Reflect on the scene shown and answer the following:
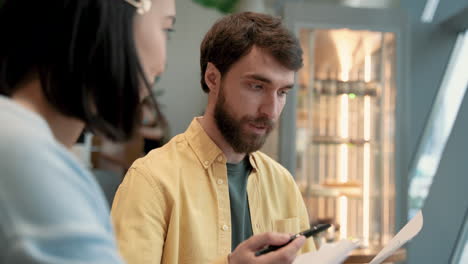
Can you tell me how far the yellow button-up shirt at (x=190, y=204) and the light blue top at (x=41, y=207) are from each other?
757mm

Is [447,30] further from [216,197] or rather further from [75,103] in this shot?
[75,103]

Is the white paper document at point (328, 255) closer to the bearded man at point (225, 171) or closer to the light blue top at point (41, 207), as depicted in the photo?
the bearded man at point (225, 171)

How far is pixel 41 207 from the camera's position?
456 millimetres

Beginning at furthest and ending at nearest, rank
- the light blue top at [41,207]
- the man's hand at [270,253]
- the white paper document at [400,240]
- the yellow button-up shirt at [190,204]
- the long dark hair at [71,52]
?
the yellow button-up shirt at [190,204], the white paper document at [400,240], the man's hand at [270,253], the long dark hair at [71,52], the light blue top at [41,207]

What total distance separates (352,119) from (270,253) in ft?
10.3

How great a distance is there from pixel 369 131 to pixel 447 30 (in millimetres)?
1432

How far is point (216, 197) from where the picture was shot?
151cm

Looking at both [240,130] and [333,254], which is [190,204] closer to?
[240,130]

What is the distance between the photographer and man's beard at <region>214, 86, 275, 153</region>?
157cm

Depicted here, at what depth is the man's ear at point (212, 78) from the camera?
1.68 meters

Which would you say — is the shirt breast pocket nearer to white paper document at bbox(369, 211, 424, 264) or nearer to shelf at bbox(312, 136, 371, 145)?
white paper document at bbox(369, 211, 424, 264)

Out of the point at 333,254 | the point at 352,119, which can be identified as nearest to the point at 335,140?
the point at 352,119

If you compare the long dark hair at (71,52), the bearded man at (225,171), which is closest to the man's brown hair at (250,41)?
the bearded man at (225,171)

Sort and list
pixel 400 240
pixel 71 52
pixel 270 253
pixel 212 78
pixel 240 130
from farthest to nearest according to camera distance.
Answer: pixel 212 78, pixel 240 130, pixel 400 240, pixel 270 253, pixel 71 52
